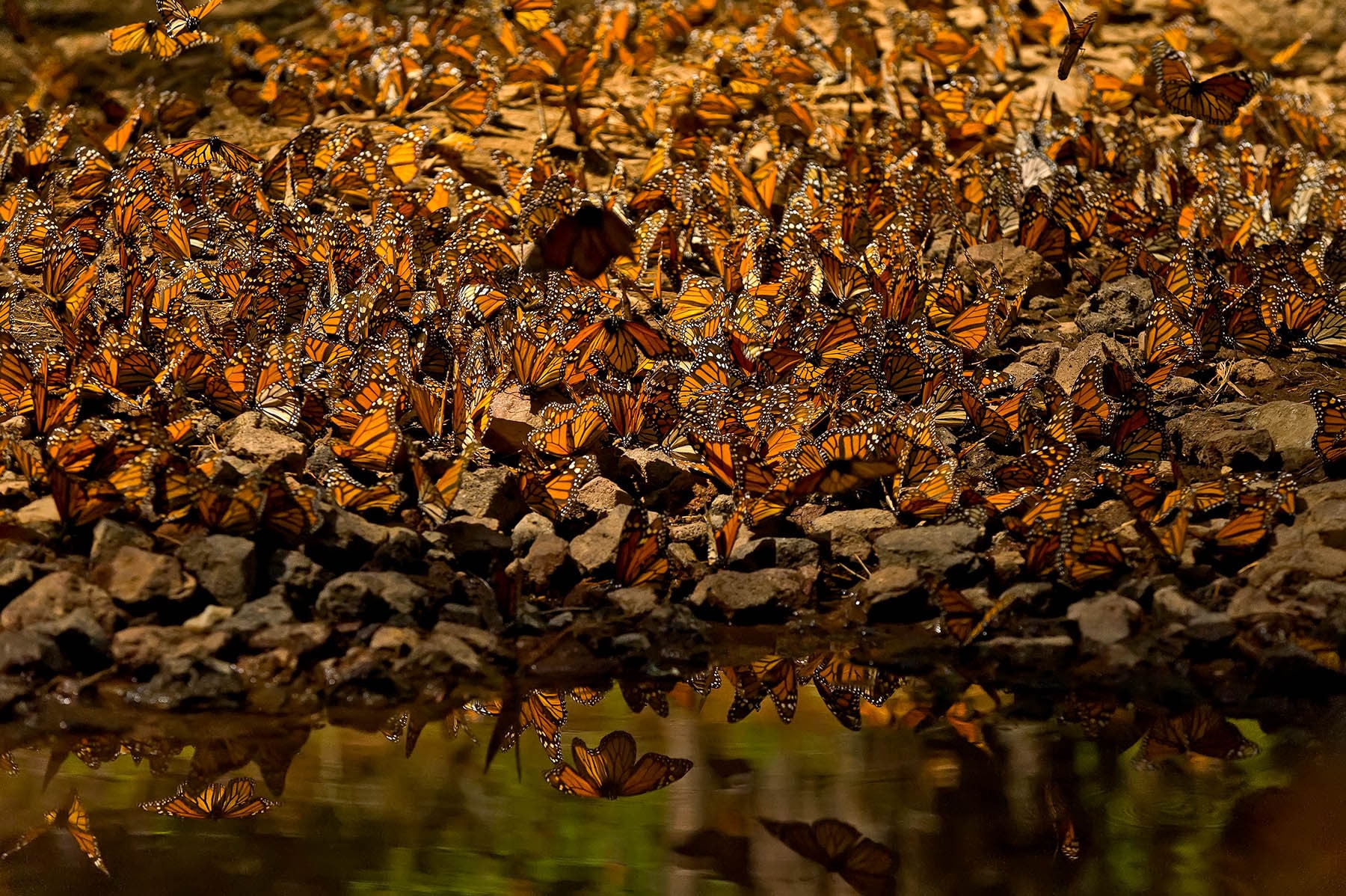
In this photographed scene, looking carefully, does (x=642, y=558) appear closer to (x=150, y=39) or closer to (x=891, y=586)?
(x=891, y=586)

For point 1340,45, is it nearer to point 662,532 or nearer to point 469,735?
point 662,532

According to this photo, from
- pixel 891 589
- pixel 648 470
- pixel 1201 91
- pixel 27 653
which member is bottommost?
pixel 27 653

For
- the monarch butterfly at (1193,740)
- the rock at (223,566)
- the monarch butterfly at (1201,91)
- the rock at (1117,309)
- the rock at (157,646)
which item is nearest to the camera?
the monarch butterfly at (1193,740)

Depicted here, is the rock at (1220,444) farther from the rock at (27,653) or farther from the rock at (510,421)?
the rock at (27,653)

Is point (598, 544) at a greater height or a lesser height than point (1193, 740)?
greater

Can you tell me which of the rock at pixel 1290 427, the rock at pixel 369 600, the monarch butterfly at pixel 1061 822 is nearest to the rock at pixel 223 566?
the rock at pixel 369 600

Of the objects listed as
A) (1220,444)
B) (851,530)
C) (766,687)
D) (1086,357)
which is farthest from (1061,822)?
(1086,357)

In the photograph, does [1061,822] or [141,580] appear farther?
[141,580]
